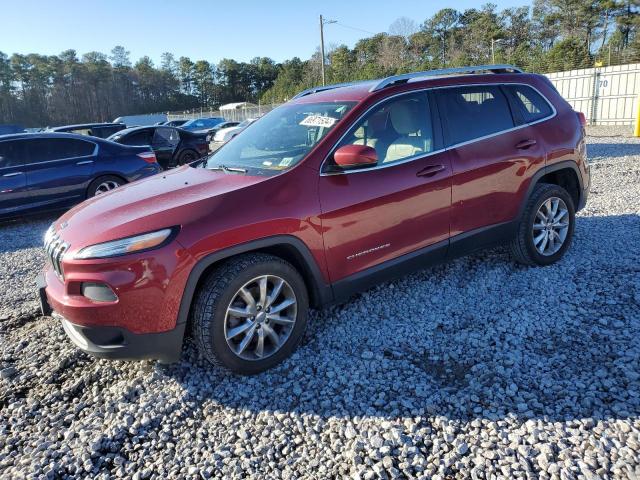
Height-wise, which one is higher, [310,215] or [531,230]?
[310,215]

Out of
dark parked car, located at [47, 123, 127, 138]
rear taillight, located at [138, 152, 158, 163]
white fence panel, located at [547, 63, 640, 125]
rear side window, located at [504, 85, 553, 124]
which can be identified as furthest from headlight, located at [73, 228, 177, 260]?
white fence panel, located at [547, 63, 640, 125]

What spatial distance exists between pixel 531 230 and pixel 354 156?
6.88ft

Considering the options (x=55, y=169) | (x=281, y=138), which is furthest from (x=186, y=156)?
(x=281, y=138)

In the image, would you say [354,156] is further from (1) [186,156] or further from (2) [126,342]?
Answer: (1) [186,156]

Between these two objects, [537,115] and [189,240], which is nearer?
[189,240]

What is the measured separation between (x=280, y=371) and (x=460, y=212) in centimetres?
190

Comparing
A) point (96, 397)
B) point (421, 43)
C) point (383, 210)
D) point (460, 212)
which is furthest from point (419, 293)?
point (421, 43)

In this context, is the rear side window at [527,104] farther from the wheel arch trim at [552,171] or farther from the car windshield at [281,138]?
the car windshield at [281,138]

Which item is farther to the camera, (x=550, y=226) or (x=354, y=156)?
(x=550, y=226)

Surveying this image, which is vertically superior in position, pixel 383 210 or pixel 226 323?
pixel 383 210

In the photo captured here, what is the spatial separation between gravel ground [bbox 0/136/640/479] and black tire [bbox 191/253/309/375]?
0.52ft

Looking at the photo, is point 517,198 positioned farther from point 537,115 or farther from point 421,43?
point 421,43

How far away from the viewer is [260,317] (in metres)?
3.03

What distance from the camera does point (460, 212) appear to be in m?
3.82
